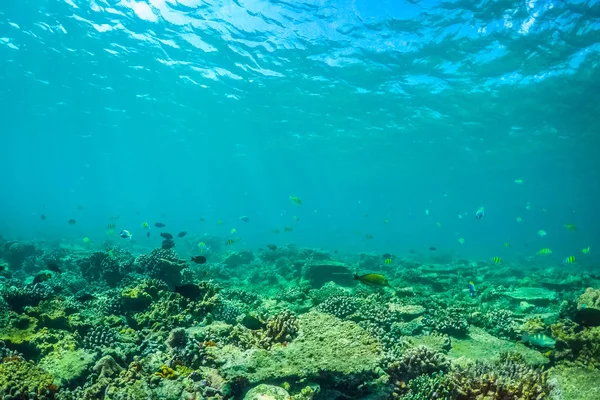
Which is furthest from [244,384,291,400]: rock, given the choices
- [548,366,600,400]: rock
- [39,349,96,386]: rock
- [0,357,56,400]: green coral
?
[548,366,600,400]: rock

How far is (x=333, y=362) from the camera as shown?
15.4 ft

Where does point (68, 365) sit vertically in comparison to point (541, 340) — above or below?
below

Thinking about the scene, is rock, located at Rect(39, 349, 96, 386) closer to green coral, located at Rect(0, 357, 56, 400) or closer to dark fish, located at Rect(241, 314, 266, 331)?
green coral, located at Rect(0, 357, 56, 400)

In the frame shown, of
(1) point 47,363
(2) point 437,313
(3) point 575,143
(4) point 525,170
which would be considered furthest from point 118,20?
(4) point 525,170

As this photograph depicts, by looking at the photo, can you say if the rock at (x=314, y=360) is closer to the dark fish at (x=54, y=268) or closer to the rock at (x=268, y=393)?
the rock at (x=268, y=393)

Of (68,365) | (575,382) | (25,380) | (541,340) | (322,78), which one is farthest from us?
(322,78)

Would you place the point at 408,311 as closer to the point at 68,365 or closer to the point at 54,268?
the point at 68,365

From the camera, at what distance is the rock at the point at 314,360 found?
4.59m

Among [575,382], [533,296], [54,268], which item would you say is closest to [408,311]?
[575,382]

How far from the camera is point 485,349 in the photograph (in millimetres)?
7102

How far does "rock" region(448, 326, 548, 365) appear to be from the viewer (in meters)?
6.41

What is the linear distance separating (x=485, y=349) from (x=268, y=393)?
5219 mm

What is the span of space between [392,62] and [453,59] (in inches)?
149

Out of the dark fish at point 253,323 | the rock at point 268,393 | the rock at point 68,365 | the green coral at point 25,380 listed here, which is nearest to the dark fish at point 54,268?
the rock at point 68,365
